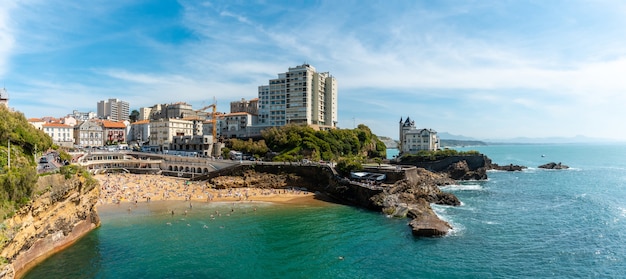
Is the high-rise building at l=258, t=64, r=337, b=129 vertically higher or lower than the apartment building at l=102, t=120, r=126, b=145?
higher

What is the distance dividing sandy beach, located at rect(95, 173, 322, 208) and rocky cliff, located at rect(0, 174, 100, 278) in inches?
748

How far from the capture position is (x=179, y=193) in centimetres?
6425

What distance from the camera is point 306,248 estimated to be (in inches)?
1439

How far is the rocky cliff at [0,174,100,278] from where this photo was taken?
1038 inches

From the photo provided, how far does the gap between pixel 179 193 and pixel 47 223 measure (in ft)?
105

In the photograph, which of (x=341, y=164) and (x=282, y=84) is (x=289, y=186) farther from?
(x=282, y=84)

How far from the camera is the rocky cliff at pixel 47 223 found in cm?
2637

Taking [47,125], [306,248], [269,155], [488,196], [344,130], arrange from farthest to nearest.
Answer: [344,130], [47,125], [269,155], [488,196], [306,248]

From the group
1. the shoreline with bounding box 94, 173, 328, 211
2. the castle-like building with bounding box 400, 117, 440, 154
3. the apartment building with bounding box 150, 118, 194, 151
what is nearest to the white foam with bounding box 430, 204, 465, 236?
the shoreline with bounding box 94, 173, 328, 211

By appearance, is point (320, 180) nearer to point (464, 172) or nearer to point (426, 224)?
point (426, 224)

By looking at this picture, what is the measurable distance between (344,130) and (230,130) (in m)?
37.0

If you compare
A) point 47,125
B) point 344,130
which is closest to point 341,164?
point 344,130

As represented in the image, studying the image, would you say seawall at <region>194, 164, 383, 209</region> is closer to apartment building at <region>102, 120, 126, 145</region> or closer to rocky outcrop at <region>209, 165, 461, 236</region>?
rocky outcrop at <region>209, 165, 461, 236</region>

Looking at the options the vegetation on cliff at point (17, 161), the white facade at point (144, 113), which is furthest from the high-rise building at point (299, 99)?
the white facade at point (144, 113)
